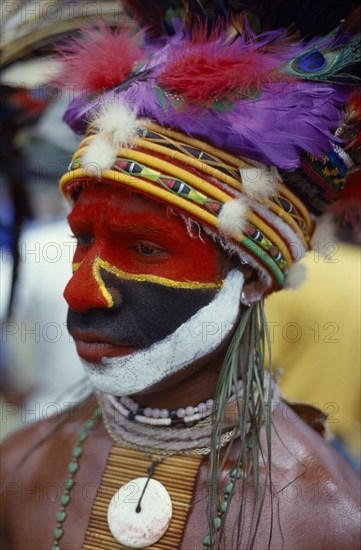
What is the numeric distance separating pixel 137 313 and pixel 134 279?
4.0 inches

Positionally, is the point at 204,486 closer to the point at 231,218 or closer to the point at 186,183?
the point at 231,218

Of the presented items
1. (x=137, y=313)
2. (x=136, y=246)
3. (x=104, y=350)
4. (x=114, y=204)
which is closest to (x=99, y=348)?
(x=104, y=350)

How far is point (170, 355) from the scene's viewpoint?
80.2 inches

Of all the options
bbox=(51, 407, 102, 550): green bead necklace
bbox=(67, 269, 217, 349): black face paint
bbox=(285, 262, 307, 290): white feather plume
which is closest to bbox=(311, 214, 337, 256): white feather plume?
bbox=(285, 262, 307, 290): white feather plume

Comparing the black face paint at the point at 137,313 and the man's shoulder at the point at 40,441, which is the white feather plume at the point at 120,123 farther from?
the man's shoulder at the point at 40,441

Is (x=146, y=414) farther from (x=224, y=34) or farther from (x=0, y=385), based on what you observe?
(x=0, y=385)

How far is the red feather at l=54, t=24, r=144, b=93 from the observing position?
2.19m

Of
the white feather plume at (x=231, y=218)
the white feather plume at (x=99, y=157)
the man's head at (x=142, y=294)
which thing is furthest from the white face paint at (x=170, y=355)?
the white feather plume at (x=99, y=157)

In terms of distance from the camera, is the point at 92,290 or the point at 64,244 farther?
the point at 64,244

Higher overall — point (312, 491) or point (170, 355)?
point (170, 355)

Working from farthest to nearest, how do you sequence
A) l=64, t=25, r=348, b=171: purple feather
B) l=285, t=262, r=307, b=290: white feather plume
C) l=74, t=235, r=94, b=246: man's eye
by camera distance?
l=285, t=262, r=307, b=290: white feather plume → l=74, t=235, r=94, b=246: man's eye → l=64, t=25, r=348, b=171: purple feather

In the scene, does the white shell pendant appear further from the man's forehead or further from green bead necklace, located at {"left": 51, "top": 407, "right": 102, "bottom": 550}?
the man's forehead

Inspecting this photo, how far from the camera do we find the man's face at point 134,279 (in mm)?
1994

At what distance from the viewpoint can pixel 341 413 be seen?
3734 millimetres
